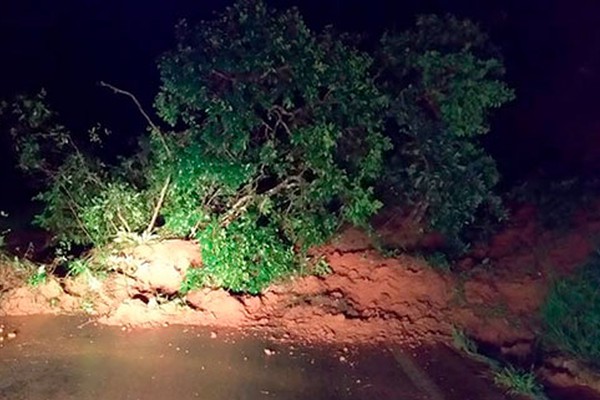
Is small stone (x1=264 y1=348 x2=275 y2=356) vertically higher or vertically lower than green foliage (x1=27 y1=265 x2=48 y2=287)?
lower

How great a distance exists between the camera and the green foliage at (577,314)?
19.5 ft

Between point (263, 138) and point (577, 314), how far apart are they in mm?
3312

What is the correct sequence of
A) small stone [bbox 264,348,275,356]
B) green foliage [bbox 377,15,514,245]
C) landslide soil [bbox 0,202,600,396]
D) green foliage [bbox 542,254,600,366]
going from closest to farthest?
green foliage [bbox 542,254,600,366]
small stone [bbox 264,348,275,356]
landslide soil [bbox 0,202,600,396]
green foliage [bbox 377,15,514,245]

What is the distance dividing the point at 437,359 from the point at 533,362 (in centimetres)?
85

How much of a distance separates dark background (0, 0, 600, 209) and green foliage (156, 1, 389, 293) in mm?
2964

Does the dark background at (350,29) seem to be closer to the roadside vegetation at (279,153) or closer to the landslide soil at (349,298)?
the roadside vegetation at (279,153)

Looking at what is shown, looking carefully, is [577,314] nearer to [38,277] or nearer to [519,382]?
[519,382]

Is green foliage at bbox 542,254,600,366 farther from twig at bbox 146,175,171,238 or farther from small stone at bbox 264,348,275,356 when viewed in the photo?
twig at bbox 146,175,171,238

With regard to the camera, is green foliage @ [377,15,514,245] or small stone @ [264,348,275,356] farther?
green foliage @ [377,15,514,245]

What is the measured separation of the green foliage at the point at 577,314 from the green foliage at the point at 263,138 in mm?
1959

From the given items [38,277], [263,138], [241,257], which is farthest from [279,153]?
[38,277]

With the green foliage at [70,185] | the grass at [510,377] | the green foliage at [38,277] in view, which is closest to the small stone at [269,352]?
the grass at [510,377]

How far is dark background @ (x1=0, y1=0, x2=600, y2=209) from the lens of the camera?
1079cm

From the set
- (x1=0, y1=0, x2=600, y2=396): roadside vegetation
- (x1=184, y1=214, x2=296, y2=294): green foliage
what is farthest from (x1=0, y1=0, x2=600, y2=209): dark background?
(x1=184, y1=214, x2=296, y2=294): green foliage
